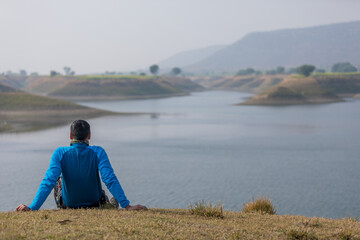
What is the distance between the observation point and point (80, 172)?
781cm

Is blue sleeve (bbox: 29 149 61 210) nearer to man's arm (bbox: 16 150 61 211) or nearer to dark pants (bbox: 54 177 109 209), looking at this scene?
man's arm (bbox: 16 150 61 211)

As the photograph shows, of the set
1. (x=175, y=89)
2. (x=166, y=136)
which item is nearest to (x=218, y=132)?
Answer: (x=166, y=136)

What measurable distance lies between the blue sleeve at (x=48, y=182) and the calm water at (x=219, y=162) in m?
17.5

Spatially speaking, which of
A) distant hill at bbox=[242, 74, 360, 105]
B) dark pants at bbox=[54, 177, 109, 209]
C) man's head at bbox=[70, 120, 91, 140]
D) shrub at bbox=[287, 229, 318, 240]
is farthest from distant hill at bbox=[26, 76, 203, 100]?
shrub at bbox=[287, 229, 318, 240]

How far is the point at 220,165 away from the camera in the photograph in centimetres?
3856

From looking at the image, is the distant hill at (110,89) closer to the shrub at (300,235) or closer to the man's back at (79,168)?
the man's back at (79,168)

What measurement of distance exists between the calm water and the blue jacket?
56.4ft

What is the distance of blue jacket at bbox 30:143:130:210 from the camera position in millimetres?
7520

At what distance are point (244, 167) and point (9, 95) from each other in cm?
6825

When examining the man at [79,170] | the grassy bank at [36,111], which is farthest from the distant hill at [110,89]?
the man at [79,170]

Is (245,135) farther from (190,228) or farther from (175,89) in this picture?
(175,89)

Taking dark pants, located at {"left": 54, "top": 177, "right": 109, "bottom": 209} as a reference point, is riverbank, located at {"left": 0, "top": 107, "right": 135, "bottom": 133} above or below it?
below

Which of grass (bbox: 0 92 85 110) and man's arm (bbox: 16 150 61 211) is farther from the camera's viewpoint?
grass (bbox: 0 92 85 110)

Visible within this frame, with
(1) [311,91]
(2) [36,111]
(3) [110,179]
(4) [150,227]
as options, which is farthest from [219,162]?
(1) [311,91]
